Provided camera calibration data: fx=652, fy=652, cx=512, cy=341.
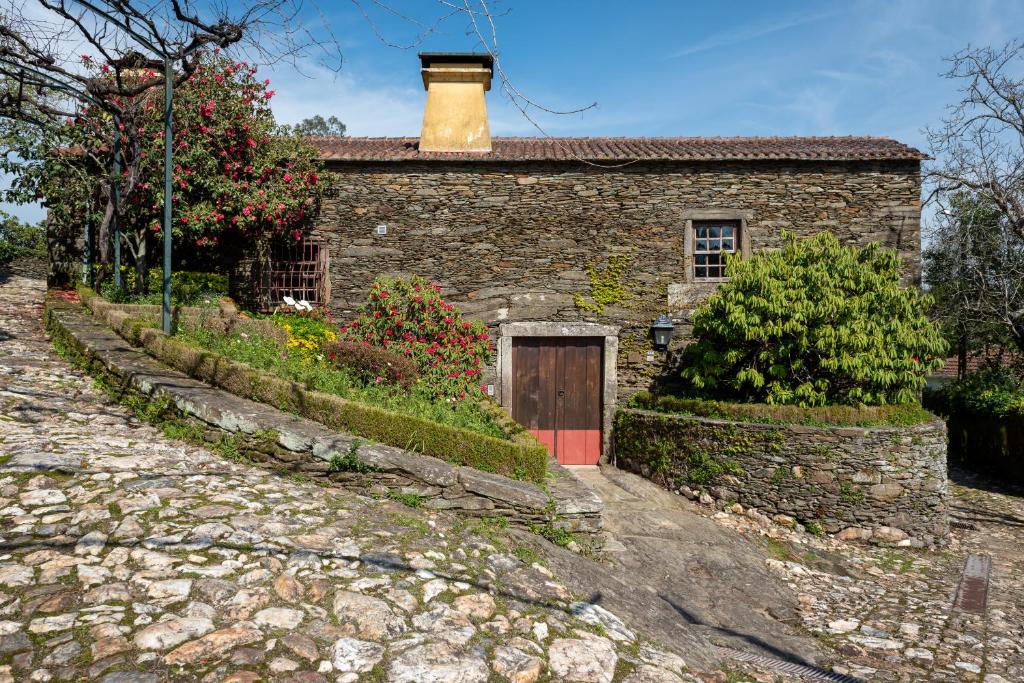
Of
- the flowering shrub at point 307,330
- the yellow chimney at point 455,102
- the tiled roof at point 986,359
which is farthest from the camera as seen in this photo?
the tiled roof at point 986,359

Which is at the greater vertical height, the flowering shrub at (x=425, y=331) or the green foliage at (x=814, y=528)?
the flowering shrub at (x=425, y=331)

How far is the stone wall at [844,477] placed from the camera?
8242 millimetres

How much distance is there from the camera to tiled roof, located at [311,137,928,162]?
10.5 metres

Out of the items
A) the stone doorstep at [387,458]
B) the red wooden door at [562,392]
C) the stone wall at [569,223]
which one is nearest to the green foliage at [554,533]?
the stone doorstep at [387,458]

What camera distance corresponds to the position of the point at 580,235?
10.8 metres

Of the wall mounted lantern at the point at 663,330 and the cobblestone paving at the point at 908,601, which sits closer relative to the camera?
the cobblestone paving at the point at 908,601

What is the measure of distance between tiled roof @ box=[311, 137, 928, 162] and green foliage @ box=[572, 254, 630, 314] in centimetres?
165

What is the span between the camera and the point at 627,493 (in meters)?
8.91

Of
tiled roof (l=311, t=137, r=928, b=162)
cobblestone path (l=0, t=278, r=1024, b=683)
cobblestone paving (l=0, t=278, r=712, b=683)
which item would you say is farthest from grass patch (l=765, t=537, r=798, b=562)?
tiled roof (l=311, t=137, r=928, b=162)

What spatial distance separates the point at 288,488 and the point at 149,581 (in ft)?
5.45

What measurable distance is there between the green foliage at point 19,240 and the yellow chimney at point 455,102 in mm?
8340

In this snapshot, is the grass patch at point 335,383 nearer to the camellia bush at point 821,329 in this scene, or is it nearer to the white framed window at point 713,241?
the camellia bush at point 821,329

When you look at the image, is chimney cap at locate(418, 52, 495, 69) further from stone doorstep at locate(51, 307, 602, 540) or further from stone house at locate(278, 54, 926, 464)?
stone doorstep at locate(51, 307, 602, 540)

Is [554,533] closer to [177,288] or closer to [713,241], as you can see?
[713,241]
